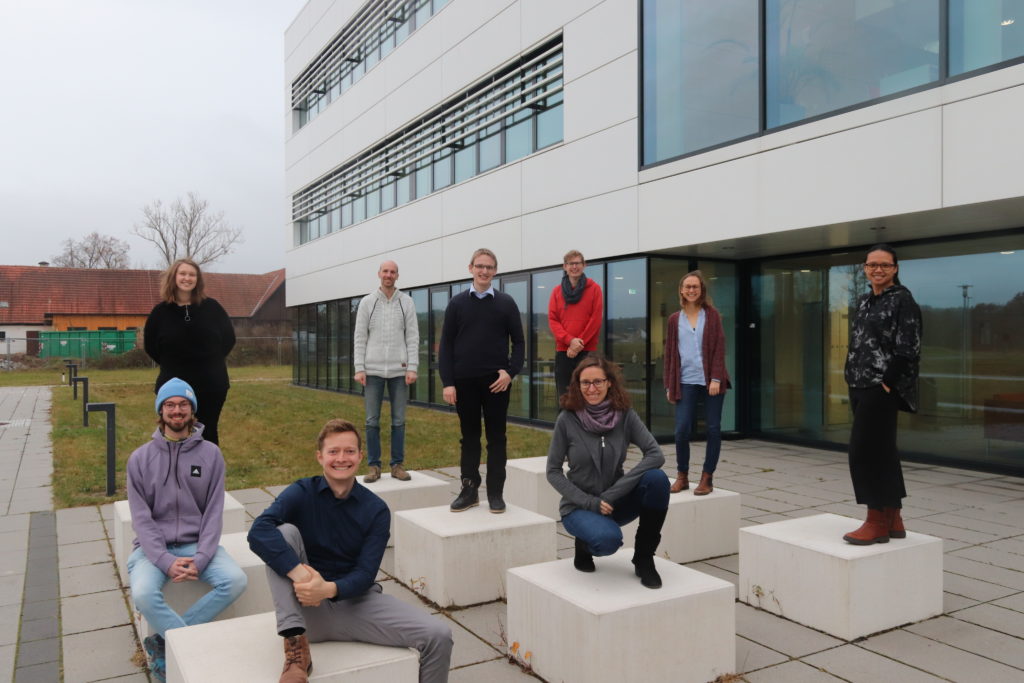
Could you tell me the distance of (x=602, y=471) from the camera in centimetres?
375

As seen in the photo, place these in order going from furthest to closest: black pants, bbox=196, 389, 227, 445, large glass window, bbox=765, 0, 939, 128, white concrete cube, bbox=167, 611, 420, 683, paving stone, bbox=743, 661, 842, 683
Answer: large glass window, bbox=765, 0, 939, 128 < black pants, bbox=196, 389, 227, 445 < paving stone, bbox=743, 661, 842, 683 < white concrete cube, bbox=167, 611, 420, 683

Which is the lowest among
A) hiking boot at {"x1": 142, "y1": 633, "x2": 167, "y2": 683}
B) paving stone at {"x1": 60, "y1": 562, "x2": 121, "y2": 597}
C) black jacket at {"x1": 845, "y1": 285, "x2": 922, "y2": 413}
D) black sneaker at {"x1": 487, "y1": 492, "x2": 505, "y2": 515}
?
paving stone at {"x1": 60, "y1": 562, "x2": 121, "y2": 597}

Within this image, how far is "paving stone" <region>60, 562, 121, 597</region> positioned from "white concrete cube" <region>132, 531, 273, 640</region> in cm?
73

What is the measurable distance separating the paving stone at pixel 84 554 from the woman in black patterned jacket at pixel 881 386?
4.89 meters

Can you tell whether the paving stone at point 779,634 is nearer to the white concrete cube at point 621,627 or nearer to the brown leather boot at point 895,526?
the white concrete cube at point 621,627

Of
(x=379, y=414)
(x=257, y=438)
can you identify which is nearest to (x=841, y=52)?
(x=379, y=414)

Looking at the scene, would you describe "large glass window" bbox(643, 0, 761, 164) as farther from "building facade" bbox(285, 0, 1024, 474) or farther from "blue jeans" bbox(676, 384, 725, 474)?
"blue jeans" bbox(676, 384, 725, 474)

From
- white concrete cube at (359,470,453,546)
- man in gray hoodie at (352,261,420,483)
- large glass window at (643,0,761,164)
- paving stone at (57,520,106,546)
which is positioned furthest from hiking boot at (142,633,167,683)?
large glass window at (643,0,761,164)

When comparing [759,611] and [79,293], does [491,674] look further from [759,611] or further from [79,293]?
[79,293]

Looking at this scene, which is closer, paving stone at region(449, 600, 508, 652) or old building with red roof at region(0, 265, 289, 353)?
paving stone at region(449, 600, 508, 652)

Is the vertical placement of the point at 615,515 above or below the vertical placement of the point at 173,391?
below

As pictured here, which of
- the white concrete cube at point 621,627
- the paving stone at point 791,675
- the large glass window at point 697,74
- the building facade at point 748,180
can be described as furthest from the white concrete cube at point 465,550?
the large glass window at point 697,74

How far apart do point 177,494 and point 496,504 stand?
6.67 ft

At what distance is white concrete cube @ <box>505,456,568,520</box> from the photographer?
21.3ft
